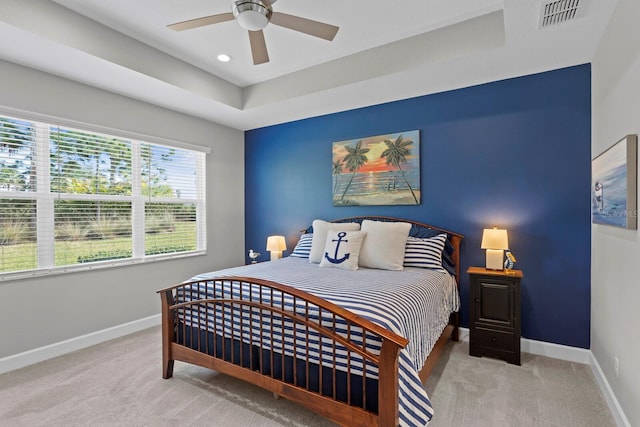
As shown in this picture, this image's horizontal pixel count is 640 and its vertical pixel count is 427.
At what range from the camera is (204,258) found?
4379 millimetres

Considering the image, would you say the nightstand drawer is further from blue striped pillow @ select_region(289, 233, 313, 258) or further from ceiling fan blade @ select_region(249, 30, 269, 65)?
ceiling fan blade @ select_region(249, 30, 269, 65)

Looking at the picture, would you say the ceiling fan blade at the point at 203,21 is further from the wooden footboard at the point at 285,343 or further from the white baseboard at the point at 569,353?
the white baseboard at the point at 569,353

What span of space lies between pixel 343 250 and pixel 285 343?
1311 mm

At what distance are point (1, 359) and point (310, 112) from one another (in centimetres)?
375

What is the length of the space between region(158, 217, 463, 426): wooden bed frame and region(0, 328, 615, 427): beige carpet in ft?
0.66

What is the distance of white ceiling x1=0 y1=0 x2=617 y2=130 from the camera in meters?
2.34

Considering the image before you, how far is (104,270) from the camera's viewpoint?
3318 millimetres

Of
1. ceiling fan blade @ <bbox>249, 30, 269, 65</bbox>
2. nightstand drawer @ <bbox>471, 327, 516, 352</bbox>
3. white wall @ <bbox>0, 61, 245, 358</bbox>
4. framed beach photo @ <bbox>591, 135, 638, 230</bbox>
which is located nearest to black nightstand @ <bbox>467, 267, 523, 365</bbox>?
nightstand drawer @ <bbox>471, 327, 516, 352</bbox>

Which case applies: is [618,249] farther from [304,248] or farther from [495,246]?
[304,248]

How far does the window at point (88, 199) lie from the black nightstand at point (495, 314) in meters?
3.35

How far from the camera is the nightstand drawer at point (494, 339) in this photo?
2.72m

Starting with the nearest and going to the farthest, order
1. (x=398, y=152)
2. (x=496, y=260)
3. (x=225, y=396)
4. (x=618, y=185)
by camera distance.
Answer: (x=618, y=185)
(x=225, y=396)
(x=496, y=260)
(x=398, y=152)

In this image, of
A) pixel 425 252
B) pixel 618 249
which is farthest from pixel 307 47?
pixel 618 249

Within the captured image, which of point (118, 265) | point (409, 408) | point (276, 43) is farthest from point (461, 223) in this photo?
point (118, 265)
